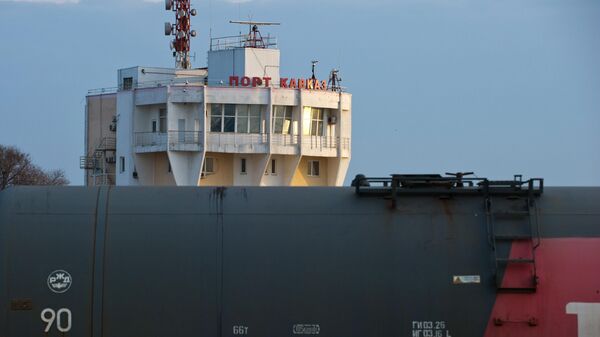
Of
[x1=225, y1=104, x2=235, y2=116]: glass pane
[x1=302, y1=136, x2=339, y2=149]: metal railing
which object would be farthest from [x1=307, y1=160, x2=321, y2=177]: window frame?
[x1=225, y1=104, x2=235, y2=116]: glass pane

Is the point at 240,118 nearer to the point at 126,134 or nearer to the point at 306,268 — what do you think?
the point at 126,134

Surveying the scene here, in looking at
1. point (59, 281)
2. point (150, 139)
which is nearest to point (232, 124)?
point (150, 139)

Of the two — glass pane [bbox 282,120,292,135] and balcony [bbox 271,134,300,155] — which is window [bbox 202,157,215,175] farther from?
glass pane [bbox 282,120,292,135]

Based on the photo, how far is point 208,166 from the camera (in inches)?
3465

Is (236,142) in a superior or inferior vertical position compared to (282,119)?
inferior

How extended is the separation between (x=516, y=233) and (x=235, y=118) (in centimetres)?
6957

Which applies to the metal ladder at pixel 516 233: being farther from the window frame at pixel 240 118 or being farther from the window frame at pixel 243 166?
the window frame at pixel 243 166

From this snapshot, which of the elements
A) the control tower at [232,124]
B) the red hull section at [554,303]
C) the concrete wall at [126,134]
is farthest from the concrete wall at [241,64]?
the red hull section at [554,303]

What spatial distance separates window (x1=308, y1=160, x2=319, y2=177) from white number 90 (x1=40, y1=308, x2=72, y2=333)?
74582mm

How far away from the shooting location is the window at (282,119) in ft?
284

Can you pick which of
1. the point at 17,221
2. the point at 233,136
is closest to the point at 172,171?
the point at 233,136

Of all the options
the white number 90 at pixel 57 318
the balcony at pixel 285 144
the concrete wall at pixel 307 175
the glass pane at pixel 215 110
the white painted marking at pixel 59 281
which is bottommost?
the white number 90 at pixel 57 318

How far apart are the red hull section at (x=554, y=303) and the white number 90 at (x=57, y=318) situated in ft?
22.3

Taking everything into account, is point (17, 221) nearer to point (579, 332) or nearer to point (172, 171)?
point (579, 332)
